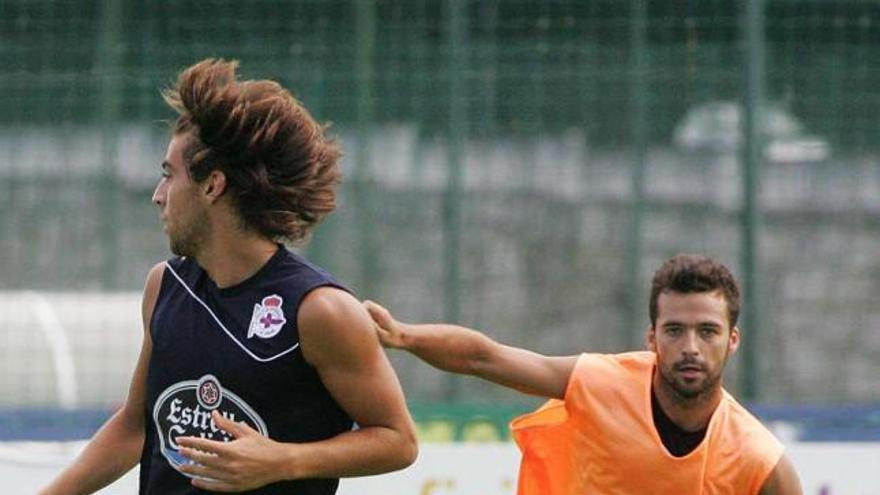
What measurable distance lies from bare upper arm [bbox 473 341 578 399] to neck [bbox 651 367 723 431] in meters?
0.25

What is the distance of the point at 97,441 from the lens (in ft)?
12.6

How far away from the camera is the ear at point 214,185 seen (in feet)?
11.5

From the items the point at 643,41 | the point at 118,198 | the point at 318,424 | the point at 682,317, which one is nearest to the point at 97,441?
the point at 318,424

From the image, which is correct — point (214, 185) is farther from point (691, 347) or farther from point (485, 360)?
point (691, 347)

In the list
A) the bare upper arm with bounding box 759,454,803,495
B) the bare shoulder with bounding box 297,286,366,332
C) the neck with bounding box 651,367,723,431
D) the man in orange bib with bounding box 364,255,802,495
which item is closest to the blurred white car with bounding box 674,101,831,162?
the man in orange bib with bounding box 364,255,802,495

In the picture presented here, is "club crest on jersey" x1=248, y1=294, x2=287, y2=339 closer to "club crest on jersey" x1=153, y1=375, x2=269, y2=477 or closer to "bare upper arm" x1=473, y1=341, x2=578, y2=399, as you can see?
"club crest on jersey" x1=153, y1=375, x2=269, y2=477

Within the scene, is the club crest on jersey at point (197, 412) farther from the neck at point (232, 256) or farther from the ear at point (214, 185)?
the ear at point (214, 185)

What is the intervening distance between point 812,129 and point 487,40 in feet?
4.28

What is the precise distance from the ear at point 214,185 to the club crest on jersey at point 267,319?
0.71 ft

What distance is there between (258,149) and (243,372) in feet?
1.29

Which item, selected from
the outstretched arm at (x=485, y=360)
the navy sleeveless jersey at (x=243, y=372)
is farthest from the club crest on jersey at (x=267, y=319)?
the outstretched arm at (x=485, y=360)

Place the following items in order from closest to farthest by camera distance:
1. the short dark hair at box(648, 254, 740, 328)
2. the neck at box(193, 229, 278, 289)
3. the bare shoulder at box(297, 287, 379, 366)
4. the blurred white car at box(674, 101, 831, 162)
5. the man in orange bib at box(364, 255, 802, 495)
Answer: the bare shoulder at box(297, 287, 379, 366)
the neck at box(193, 229, 278, 289)
the man in orange bib at box(364, 255, 802, 495)
the short dark hair at box(648, 254, 740, 328)
the blurred white car at box(674, 101, 831, 162)

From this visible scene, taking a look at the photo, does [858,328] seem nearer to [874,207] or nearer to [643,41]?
[874,207]

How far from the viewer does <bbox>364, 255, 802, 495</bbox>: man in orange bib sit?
465 centimetres
